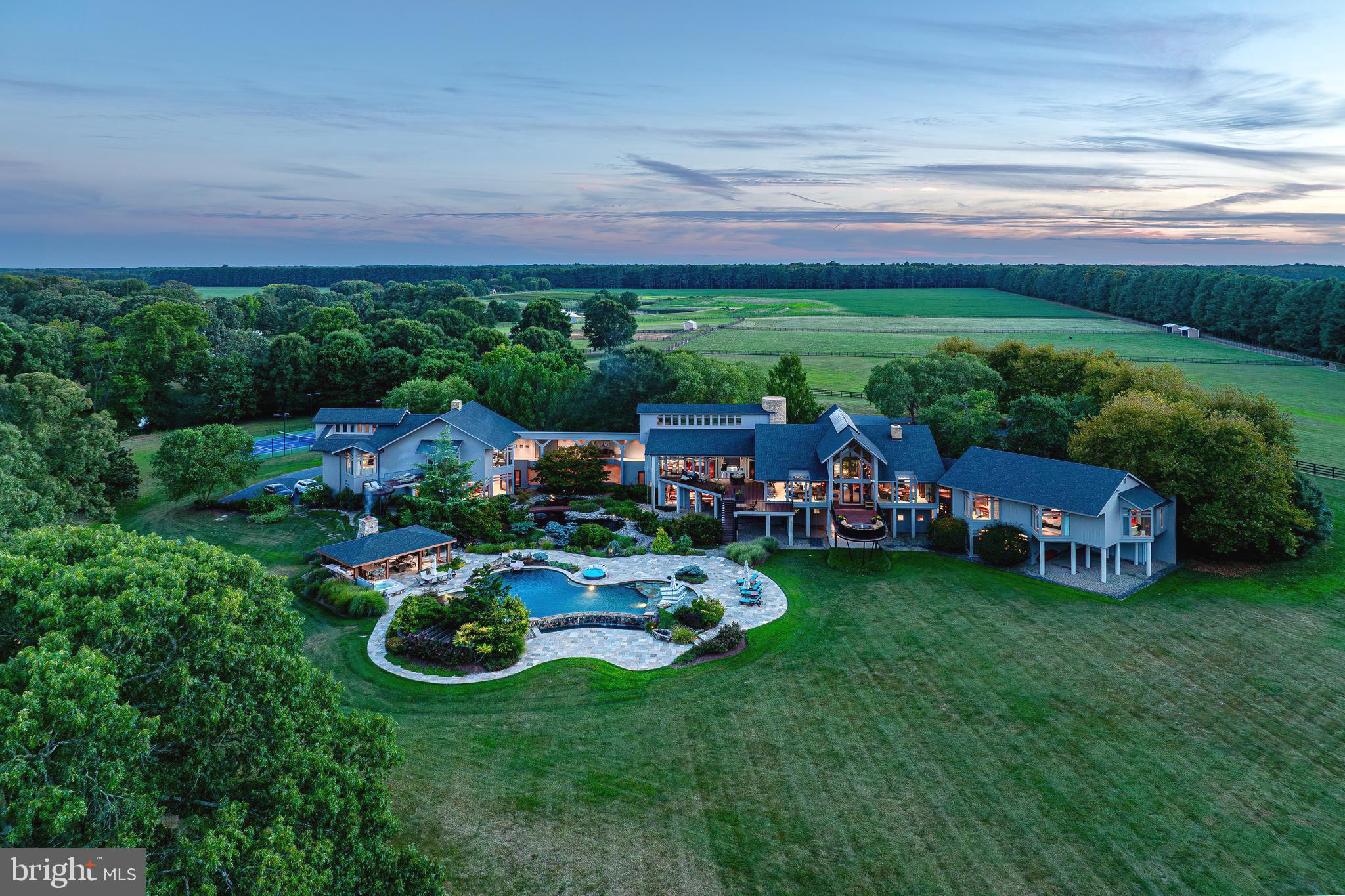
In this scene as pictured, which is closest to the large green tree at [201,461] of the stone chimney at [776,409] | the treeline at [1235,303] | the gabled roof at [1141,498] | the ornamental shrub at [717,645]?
the stone chimney at [776,409]

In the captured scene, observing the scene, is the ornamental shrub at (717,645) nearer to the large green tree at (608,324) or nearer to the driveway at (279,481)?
the driveway at (279,481)

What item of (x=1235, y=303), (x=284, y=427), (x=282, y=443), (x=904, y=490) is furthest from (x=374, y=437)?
(x=1235, y=303)

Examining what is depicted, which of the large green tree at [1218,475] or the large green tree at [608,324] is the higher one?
the large green tree at [608,324]

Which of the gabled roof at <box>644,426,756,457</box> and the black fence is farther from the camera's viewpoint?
the black fence

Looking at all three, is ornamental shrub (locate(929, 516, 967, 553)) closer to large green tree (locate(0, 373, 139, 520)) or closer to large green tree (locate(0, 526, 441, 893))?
large green tree (locate(0, 526, 441, 893))

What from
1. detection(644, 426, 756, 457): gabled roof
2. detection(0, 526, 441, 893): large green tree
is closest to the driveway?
detection(644, 426, 756, 457): gabled roof
